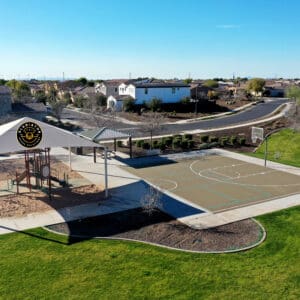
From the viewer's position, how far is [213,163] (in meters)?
30.0

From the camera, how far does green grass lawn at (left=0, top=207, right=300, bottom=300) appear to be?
11.9 metres

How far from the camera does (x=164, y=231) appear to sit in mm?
16562

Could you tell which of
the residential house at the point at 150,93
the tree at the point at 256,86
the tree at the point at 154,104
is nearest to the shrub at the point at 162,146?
the tree at the point at 154,104

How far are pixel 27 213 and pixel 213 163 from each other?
53.1 ft

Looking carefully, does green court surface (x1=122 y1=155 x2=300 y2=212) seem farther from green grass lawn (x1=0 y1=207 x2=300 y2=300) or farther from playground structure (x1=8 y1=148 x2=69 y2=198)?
playground structure (x1=8 y1=148 x2=69 y2=198)

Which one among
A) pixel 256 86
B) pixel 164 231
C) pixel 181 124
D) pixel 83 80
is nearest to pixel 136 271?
pixel 164 231

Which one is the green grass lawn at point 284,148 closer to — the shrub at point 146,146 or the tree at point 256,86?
the shrub at point 146,146

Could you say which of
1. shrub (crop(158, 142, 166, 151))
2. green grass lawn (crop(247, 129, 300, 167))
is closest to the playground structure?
shrub (crop(158, 142, 166, 151))

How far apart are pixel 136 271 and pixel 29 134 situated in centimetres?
1040

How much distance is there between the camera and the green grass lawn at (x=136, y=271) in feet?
38.9

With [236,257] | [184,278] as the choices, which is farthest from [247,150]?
[184,278]

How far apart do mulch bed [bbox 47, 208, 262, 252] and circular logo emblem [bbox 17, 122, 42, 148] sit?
511 centimetres

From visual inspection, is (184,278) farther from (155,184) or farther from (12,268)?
(155,184)

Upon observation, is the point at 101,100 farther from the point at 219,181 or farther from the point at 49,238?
the point at 49,238
